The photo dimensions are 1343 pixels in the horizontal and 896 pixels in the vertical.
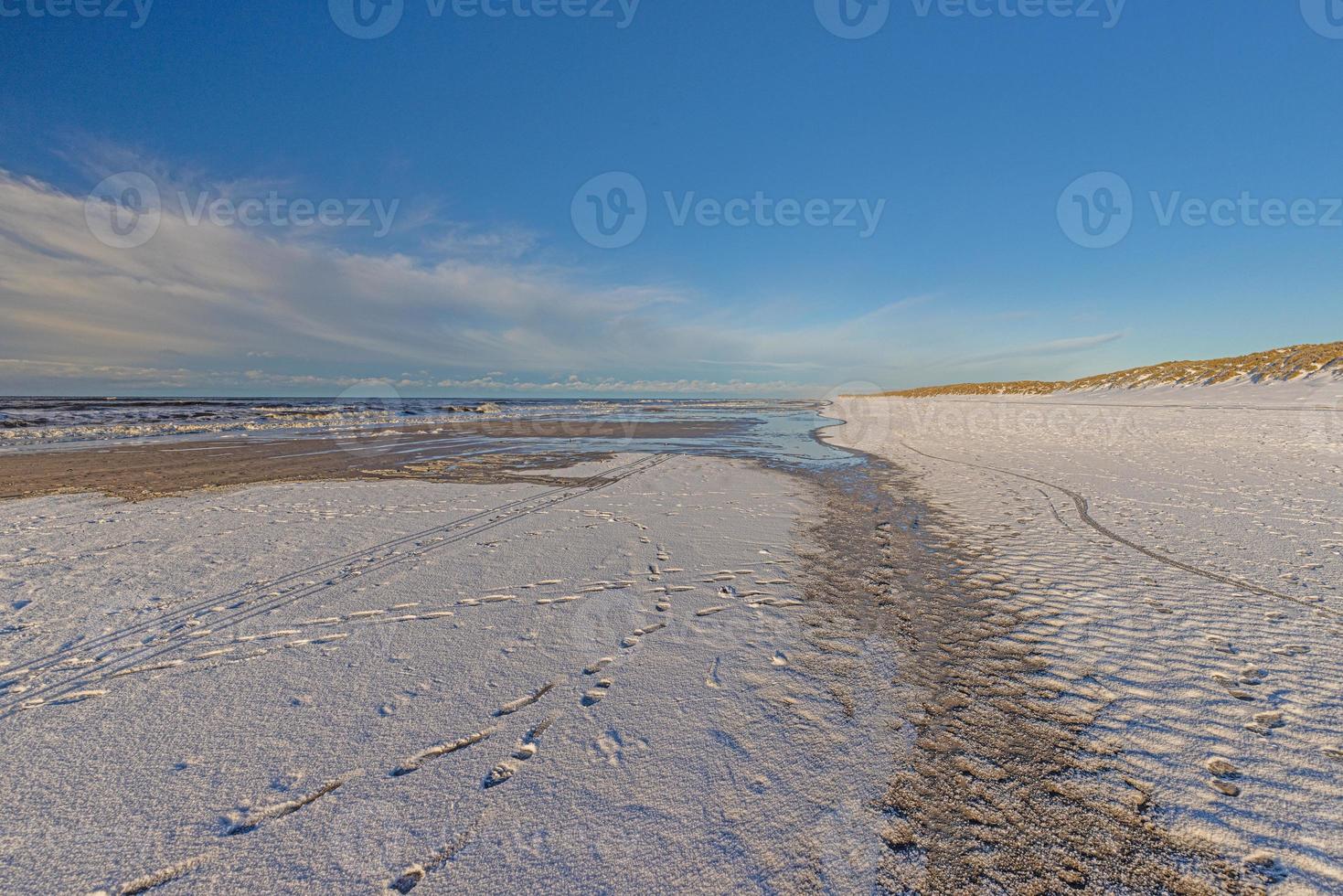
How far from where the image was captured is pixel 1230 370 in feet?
126

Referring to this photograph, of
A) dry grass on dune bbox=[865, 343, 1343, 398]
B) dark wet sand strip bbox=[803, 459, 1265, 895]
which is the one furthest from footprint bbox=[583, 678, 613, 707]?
dry grass on dune bbox=[865, 343, 1343, 398]

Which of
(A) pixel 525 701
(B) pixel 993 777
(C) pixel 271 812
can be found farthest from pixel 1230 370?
(C) pixel 271 812

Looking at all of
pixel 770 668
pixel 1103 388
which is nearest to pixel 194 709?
pixel 770 668

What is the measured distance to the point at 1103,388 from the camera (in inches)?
1893

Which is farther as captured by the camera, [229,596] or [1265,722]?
[229,596]

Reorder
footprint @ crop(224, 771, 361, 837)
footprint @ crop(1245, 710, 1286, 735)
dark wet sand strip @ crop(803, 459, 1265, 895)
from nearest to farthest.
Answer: dark wet sand strip @ crop(803, 459, 1265, 895)
footprint @ crop(224, 771, 361, 837)
footprint @ crop(1245, 710, 1286, 735)

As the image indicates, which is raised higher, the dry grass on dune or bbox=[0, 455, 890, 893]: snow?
the dry grass on dune

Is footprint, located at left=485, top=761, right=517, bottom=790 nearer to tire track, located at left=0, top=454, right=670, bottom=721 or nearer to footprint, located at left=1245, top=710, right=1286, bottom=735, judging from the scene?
tire track, located at left=0, top=454, right=670, bottom=721

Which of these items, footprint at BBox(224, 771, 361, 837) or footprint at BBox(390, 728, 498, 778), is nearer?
footprint at BBox(224, 771, 361, 837)

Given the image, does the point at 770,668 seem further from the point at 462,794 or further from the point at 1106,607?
the point at 1106,607

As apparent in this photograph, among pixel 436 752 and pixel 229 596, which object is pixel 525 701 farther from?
pixel 229 596

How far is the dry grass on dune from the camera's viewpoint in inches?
1318

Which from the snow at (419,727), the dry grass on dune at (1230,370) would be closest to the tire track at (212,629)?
the snow at (419,727)

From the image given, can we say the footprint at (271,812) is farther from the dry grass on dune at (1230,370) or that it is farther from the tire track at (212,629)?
the dry grass on dune at (1230,370)
